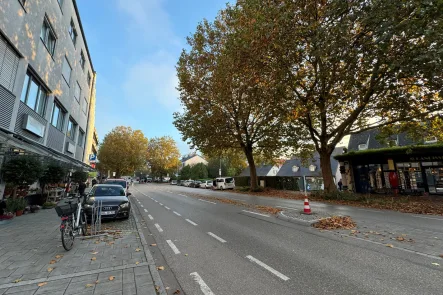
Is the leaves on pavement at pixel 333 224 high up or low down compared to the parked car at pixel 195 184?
down

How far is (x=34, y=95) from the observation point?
13133mm

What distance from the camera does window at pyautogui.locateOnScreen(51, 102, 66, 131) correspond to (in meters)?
17.1

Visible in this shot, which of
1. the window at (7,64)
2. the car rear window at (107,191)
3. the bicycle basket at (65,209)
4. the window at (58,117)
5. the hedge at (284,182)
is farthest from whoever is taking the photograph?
the hedge at (284,182)

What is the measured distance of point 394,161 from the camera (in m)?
21.4

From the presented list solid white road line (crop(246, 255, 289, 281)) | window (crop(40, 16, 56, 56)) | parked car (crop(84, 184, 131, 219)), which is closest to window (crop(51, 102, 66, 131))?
window (crop(40, 16, 56, 56))

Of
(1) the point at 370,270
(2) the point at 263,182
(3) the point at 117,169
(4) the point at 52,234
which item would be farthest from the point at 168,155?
(1) the point at 370,270

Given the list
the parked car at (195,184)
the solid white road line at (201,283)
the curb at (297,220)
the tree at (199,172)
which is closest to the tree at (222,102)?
the curb at (297,220)

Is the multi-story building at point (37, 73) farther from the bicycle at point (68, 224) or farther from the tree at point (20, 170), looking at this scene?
the bicycle at point (68, 224)

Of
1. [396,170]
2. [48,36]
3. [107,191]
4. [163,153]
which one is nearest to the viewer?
[107,191]

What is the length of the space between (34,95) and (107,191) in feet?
26.1

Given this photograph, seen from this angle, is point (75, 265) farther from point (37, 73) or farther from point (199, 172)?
point (199, 172)

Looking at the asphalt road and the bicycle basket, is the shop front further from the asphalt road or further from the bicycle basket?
the bicycle basket

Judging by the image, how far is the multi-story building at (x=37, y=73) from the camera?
9.58 metres

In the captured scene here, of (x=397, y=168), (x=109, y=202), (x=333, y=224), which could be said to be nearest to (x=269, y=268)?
(x=333, y=224)
